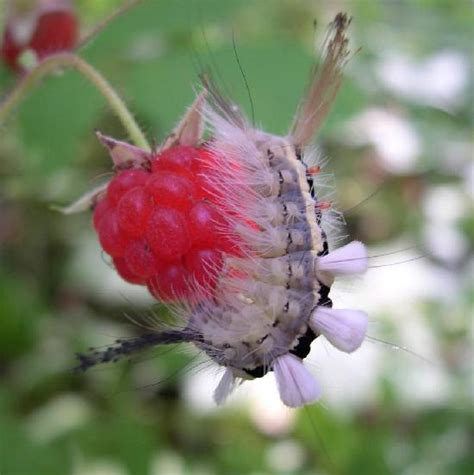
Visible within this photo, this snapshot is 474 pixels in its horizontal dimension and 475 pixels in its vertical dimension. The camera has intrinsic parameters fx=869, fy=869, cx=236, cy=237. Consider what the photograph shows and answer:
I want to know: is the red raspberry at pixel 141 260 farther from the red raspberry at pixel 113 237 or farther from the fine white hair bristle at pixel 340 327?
the fine white hair bristle at pixel 340 327

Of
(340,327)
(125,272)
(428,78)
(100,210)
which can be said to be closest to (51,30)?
(100,210)

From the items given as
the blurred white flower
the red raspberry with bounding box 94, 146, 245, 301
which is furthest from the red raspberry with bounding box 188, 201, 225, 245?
the blurred white flower

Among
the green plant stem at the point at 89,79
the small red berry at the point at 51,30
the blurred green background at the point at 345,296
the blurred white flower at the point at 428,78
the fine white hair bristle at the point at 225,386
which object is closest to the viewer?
the fine white hair bristle at the point at 225,386

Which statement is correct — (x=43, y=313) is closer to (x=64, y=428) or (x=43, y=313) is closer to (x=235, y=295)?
(x=64, y=428)

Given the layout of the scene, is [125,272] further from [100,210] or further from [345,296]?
[345,296]

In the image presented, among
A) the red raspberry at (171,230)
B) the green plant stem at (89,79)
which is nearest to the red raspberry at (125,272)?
the red raspberry at (171,230)

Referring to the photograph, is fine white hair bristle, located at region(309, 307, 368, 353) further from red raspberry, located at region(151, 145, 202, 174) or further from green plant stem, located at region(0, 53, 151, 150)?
green plant stem, located at region(0, 53, 151, 150)

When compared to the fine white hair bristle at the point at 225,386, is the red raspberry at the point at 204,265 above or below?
above
